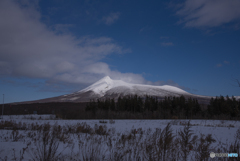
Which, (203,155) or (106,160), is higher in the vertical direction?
(203,155)

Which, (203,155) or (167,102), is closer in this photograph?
(203,155)

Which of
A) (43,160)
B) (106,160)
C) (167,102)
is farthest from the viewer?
(167,102)

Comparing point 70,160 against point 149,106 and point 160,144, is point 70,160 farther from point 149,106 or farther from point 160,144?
point 149,106

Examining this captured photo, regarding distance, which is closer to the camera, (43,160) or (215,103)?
(43,160)

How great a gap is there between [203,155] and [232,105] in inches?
Answer: 1818

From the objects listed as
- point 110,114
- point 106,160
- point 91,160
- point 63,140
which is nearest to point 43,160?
point 91,160

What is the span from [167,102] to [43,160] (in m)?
47.0

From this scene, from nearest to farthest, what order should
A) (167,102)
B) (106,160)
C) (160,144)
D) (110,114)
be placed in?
(160,144)
(106,160)
(110,114)
(167,102)

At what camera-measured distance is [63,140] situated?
6.70m

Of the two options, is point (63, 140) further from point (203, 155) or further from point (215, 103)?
point (215, 103)

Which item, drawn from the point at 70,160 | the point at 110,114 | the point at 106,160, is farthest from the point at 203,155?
the point at 110,114

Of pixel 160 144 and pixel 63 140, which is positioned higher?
pixel 160 144

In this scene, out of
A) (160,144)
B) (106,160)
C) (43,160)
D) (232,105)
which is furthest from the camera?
(232,105)

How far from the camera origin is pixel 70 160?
432cm
